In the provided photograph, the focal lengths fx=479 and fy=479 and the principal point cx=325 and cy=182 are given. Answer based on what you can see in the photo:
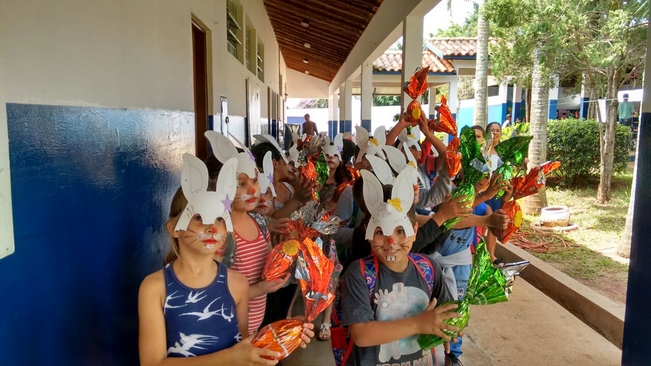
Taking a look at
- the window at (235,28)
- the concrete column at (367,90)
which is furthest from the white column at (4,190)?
the concrete column at (367,90)

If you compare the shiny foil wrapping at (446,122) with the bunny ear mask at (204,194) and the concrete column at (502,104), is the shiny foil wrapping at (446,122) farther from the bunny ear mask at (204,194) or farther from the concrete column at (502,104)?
the concrete column at (502,104)

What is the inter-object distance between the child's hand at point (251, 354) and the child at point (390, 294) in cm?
38

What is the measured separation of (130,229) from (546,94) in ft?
24.6

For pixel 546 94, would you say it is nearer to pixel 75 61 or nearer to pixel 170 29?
pixel 170 29

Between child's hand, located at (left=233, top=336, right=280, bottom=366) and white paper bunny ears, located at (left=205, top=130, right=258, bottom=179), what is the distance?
820 millimetres

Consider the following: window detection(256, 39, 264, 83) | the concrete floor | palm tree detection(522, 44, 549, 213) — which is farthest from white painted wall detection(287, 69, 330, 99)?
the concrete floor

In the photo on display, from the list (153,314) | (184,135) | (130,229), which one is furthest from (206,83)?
(153,314)

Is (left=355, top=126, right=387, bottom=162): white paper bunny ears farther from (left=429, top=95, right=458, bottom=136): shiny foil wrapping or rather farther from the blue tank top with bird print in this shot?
the blue tank top with bird print

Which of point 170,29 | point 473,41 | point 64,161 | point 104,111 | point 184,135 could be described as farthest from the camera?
point 473,41

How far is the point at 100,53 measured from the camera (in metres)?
2.03

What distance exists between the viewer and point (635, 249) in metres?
2.38

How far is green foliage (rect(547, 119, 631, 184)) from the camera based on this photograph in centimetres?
974

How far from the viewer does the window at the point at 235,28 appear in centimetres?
662

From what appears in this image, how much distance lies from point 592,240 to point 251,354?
6.38 meters
